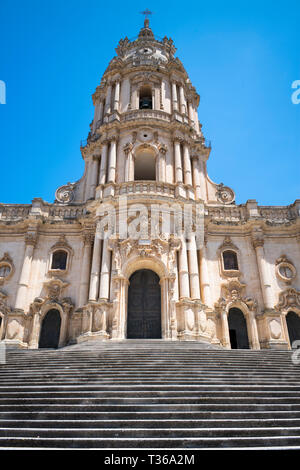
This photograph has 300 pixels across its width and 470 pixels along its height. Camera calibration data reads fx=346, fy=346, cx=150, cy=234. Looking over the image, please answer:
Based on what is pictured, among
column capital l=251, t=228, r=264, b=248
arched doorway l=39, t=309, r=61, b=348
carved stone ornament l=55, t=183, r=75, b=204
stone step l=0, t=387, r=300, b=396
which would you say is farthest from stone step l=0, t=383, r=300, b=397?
carved stone ornament l=55, t=183, r=75, b=204

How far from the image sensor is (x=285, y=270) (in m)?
21.9

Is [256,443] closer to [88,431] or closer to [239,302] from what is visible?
[88,431]

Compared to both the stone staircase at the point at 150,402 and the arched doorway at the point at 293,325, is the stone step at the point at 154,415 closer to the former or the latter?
the stone staircase at the point at 150,402

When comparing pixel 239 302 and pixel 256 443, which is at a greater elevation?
pixel 239 302

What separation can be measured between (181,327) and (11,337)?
9251 mm

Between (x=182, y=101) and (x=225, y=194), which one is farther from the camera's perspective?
(x=182, y=101)

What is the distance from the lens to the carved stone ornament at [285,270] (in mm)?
21484

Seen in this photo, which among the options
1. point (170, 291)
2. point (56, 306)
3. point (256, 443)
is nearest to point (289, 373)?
point (256, 443)

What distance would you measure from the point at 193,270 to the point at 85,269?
6514mm

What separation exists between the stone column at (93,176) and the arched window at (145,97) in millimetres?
6600

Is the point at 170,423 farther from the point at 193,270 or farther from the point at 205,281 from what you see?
the point at 205,281

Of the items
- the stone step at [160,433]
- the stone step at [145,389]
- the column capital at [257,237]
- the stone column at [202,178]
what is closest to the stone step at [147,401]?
the stone step at [145,389]

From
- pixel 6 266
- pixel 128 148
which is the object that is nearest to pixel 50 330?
pixel 6 266

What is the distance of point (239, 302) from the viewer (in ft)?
67.9
